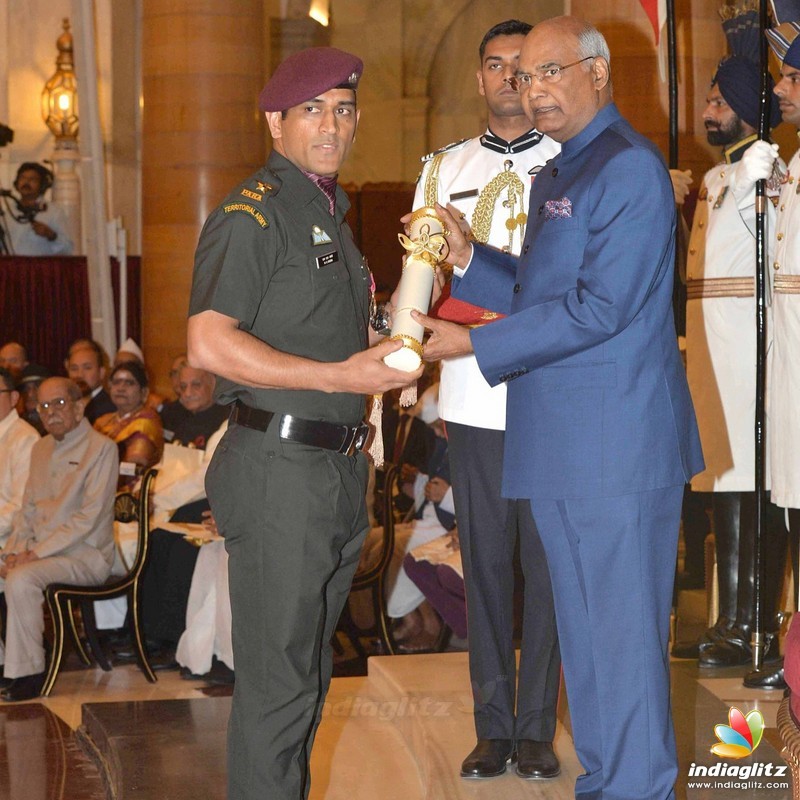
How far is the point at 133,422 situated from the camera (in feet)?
26.0

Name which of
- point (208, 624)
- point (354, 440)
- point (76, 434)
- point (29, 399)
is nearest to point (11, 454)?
point (76, 434)

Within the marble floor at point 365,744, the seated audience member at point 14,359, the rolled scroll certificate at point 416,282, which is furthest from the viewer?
the seated audience member at point 14,359

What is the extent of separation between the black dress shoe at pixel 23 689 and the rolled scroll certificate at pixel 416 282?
13.1 feet

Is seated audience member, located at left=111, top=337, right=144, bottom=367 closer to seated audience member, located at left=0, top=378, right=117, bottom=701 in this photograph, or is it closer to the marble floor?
seated audience member, located at left=0, top=378, right=117, bottom=701

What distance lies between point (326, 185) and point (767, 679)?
7.81 ft

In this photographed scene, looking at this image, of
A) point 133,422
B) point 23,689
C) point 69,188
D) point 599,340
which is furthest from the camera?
point 69,188

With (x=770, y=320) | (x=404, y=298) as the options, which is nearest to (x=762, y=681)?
(x=770, y=320)

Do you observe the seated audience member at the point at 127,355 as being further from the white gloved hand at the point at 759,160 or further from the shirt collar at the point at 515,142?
the shirt collar at the point at 515,142

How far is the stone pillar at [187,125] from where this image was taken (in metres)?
10.3

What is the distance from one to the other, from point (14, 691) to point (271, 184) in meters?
4.03

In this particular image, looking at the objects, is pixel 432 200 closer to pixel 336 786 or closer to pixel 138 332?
pixel 336 786

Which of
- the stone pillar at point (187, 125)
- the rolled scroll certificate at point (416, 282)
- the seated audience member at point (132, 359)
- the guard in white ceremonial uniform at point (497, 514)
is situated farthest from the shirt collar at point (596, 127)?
the stone pillar at point (187, 125)

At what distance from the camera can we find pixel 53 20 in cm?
1438

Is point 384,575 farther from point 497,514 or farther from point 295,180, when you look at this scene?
point 295,180
